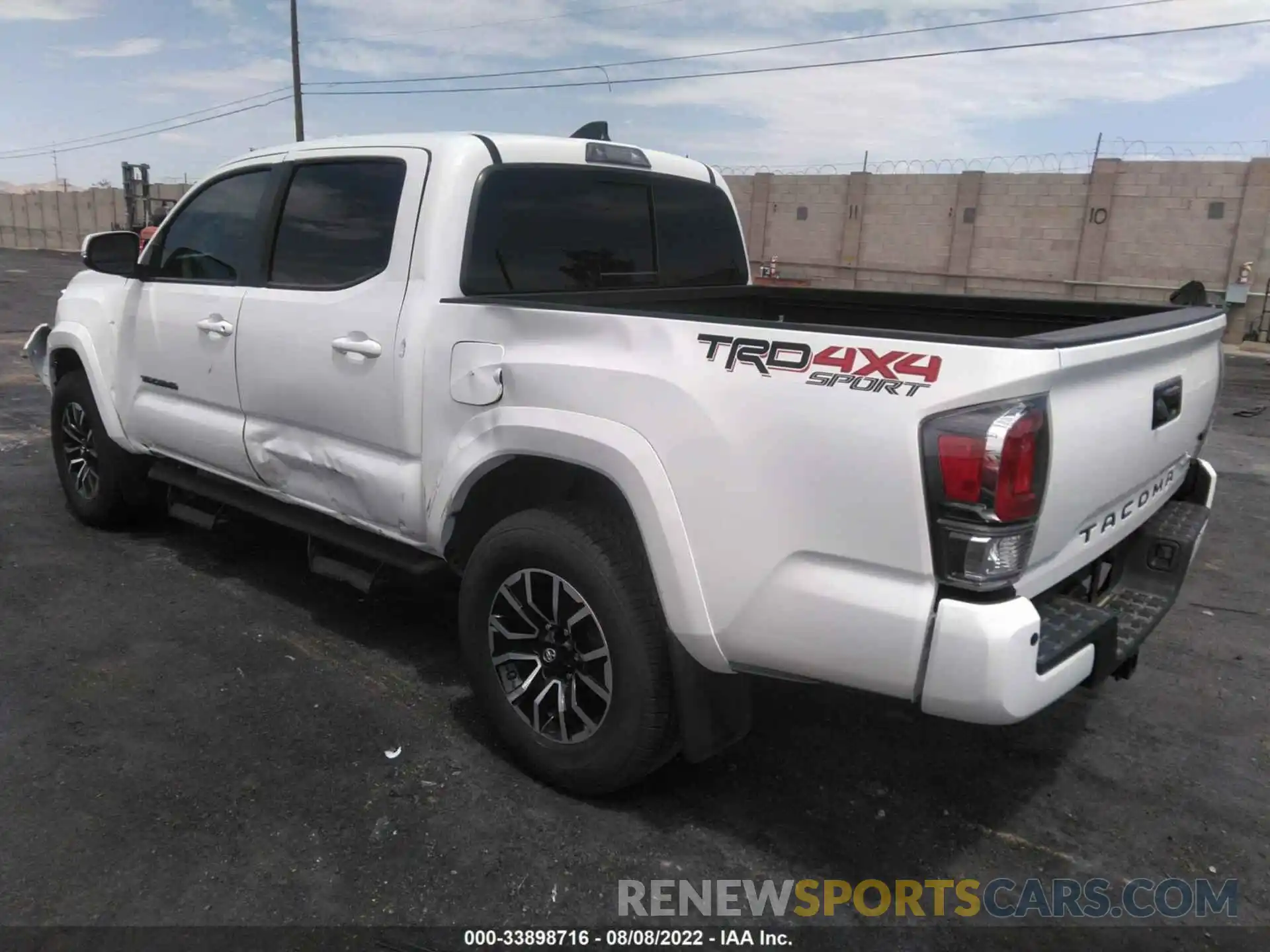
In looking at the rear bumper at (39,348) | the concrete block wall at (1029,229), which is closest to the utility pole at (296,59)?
the concrete block wall at (1029,229)

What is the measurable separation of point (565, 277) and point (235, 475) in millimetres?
1827

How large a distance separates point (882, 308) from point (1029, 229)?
67.3 feet

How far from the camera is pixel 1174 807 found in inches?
122

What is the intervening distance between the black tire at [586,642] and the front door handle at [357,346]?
82 centimetres

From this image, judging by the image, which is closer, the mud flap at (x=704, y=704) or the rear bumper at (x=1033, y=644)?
the rear bumper at (x=1033, y=644)

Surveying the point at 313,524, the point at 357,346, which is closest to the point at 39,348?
the point at 313,524

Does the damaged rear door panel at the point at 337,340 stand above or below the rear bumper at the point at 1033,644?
above

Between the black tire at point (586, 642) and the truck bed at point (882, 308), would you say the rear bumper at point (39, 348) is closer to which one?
the truck bed at point (882, 308)

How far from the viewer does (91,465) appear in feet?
17.8

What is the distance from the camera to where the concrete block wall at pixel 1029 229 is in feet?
64.4

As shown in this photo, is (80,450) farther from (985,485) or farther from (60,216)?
(60,216)

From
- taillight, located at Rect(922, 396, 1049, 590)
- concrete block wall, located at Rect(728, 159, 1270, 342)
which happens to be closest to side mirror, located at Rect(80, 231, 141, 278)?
taillight, located at Rect(922, 396, 1049, 590)

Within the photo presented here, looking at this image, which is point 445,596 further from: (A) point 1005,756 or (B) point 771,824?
(A) point 1005,756

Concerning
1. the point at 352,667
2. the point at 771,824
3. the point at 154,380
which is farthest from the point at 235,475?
the point at 771,824
